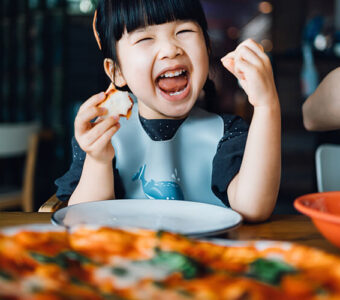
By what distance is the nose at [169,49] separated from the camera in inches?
43.5

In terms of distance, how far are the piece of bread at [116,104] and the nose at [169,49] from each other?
0.52 feet

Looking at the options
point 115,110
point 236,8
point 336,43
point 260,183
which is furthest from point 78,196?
point 236,8

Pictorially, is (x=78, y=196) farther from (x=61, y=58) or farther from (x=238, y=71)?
(x=61, y=58)

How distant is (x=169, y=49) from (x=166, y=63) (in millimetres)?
42

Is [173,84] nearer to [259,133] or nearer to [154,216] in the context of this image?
[259,133]

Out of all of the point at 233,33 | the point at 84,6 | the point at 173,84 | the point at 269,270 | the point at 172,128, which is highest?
the point at 233,33

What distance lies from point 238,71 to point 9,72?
487 cm

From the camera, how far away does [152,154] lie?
4.30 ft

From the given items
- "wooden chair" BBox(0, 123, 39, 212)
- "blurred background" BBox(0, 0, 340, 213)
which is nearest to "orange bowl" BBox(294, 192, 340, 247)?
"wooden chair" BBox(0, 123, 39, 212)

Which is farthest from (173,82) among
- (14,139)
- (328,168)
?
(14,139)

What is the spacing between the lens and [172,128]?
135cm

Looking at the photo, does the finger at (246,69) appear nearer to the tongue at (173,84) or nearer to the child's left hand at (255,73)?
the child's left hand at (255,73)

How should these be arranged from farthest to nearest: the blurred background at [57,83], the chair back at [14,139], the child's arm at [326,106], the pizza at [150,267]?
the blurred background at [57,83] → the chair back at [14,139] → the child's arm at [326,106] → the pizza at [150,267]

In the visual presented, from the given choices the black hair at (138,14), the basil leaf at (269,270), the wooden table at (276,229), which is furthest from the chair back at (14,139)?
the basil leaf at (269,270)
